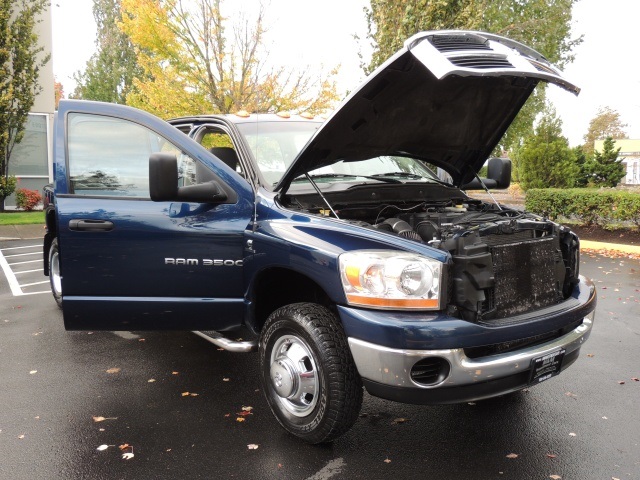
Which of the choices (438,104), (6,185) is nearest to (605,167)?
(6,185)

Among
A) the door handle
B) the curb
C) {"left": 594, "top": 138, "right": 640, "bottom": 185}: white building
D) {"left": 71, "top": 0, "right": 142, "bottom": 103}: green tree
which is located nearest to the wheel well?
the door handle

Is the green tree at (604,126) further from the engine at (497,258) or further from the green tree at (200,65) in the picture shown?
the engine at (497,258)

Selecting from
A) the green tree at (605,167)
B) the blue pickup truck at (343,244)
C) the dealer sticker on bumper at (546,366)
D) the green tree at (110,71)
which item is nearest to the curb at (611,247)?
the blue pickup truck at (343,244)

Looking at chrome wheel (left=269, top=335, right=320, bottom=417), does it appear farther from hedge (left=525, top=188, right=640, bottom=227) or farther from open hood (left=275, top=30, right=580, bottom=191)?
hedge (left=525, top=188, right=640, bottom=227)

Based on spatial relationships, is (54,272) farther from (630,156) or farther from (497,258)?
(630,156)

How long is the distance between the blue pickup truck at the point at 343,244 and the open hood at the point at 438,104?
1 centimetres

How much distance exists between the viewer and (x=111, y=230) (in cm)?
374

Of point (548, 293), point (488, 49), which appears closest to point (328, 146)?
point (488, 49)

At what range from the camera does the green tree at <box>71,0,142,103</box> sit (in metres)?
33.9

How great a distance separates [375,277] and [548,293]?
120cm

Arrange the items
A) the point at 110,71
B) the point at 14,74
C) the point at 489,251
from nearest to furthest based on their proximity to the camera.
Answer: the point at 489,251 < the point at 14,74 < the point at 110,71

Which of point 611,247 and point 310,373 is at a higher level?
point 310,373

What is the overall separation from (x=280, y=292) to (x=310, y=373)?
715 millimetres

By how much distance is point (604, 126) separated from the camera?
64.9 meters
